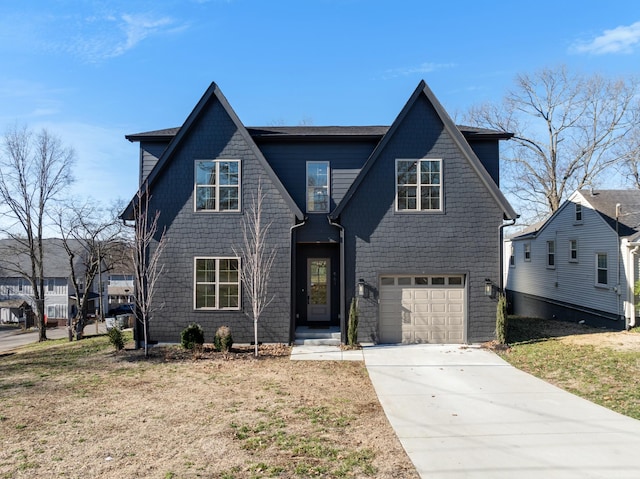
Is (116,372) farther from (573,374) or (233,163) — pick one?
(573,374)

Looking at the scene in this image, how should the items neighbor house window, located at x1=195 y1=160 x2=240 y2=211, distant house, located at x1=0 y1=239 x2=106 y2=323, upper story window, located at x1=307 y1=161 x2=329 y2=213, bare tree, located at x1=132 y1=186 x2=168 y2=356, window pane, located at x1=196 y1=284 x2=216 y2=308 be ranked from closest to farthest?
bare tree, located at x1=132 y1=186 x2=168 y2=356 → window pane, located at x1=196 y1=284 x2=216 y2=308 → neighbor house window, located at x1=195 y1=160 x2=240 y2=211 → upper story window, located at x1=307 y1=161 x2=329 y2=213 → distant house, located at x1=0 y1=239 x2=106 y2=323

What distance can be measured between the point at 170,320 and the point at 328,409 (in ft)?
23.0

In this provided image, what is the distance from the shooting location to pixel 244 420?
605 cm

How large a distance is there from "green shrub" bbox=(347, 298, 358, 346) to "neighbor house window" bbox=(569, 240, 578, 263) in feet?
38.2

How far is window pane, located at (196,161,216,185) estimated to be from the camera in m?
12.0

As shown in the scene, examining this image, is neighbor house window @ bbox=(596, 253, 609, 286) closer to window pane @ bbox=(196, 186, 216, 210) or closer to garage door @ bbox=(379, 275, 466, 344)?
garage door @ bbox=(379, 275, 466, 344)

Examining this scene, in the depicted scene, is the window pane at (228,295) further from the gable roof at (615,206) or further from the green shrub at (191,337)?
the gable roof at (615,206)

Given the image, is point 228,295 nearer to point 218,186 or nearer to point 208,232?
point 208,232

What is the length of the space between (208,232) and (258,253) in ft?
5.77

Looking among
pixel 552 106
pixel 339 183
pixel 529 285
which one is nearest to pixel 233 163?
pixel 339 183

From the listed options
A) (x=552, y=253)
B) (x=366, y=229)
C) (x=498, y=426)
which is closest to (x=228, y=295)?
(x=366, y=229)

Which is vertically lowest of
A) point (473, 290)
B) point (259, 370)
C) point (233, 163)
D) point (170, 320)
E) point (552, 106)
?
point (259, 370)

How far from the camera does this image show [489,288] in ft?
38.3

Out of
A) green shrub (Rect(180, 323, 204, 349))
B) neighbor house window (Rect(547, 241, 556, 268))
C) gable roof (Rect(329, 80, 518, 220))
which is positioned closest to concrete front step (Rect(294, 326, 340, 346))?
green shrub (Rect(180, 323, 204, 349))
